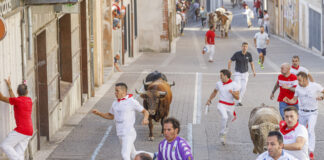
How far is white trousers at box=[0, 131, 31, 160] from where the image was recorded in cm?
1255

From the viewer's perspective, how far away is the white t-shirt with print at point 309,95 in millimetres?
14148

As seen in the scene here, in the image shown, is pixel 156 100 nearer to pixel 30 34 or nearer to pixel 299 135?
pixel 30 34

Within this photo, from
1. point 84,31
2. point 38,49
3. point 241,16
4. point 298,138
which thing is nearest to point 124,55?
point 84,31

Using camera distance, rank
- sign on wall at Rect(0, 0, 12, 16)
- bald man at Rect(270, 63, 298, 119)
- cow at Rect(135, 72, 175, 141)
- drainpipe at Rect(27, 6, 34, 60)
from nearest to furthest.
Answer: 1. sign on wall at Rect(0, 0, 12, 16)
2. drainpipe at Rect(27, 6, 34, 60)
3. bald man at Rect(270, 63, 298, 119)
4. cow at Rect(135, 72, 175, 141)

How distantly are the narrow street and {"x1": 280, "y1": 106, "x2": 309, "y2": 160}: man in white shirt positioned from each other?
4.67 metres

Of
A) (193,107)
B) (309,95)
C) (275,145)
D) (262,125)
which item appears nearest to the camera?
(275,145)

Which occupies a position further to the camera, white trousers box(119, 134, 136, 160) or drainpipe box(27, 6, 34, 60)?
drainpipe box(27, 6, 34, 60)

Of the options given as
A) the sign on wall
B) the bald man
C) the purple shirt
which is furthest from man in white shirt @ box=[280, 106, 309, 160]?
the bald man

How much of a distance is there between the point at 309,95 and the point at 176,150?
5.59 metres

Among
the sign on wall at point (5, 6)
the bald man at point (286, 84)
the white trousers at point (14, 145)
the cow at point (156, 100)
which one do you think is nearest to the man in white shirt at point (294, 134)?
the white trousers at point (14, 145)

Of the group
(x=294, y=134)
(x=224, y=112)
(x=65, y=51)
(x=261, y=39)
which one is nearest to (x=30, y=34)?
(x=224, y=112)

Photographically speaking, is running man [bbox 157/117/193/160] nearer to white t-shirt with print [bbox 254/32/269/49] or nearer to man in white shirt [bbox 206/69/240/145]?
man in white shirt [bbox 206/69/240/145]

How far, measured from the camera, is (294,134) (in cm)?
1000

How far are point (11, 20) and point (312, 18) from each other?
2976 cm
